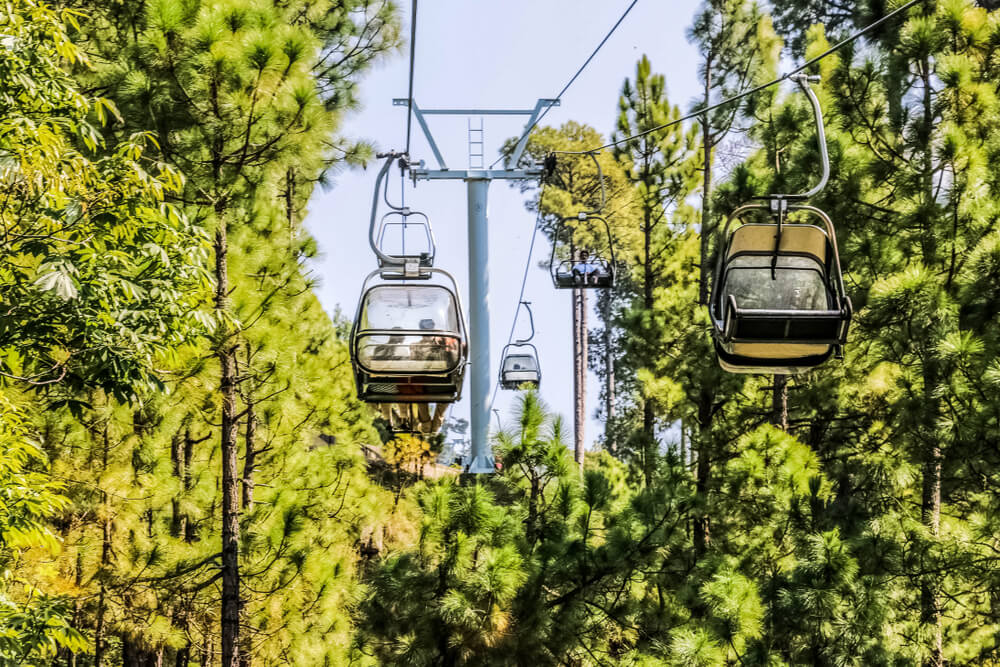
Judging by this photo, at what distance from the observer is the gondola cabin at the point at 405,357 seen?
5688 millimetres

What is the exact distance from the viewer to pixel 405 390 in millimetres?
5840

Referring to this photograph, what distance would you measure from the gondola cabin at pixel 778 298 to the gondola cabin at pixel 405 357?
159cm

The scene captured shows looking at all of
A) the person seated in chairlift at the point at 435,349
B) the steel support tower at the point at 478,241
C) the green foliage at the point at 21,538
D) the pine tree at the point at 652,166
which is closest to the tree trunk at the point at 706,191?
the pine tree at the point at 652,166

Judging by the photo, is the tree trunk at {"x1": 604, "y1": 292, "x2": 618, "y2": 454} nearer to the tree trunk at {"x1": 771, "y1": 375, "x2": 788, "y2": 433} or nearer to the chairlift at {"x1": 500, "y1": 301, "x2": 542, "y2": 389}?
the chairlift at {"x1": 500, "y1": 301, "x2": 542, "y2": 389}

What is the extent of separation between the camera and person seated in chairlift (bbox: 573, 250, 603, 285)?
518 inches

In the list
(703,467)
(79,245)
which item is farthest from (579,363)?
(79,245)

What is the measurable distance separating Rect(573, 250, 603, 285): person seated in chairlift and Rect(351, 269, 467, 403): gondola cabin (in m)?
7.35

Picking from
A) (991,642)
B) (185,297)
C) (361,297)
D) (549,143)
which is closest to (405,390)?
(361,297)

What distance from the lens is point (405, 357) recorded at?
→ 5.80 m

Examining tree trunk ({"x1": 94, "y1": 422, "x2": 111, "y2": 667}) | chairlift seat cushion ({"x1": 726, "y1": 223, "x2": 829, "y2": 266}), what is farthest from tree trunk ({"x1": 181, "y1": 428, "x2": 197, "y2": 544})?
chairlift seat cushion ({"x1": 726, "y1": 223, "x2": 829, "y2": 266})

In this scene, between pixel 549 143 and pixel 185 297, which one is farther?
pixel 549 143

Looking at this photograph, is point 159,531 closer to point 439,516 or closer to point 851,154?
point 439,516

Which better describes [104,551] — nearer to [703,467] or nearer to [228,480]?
[228,480]

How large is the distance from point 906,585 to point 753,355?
418 cm
